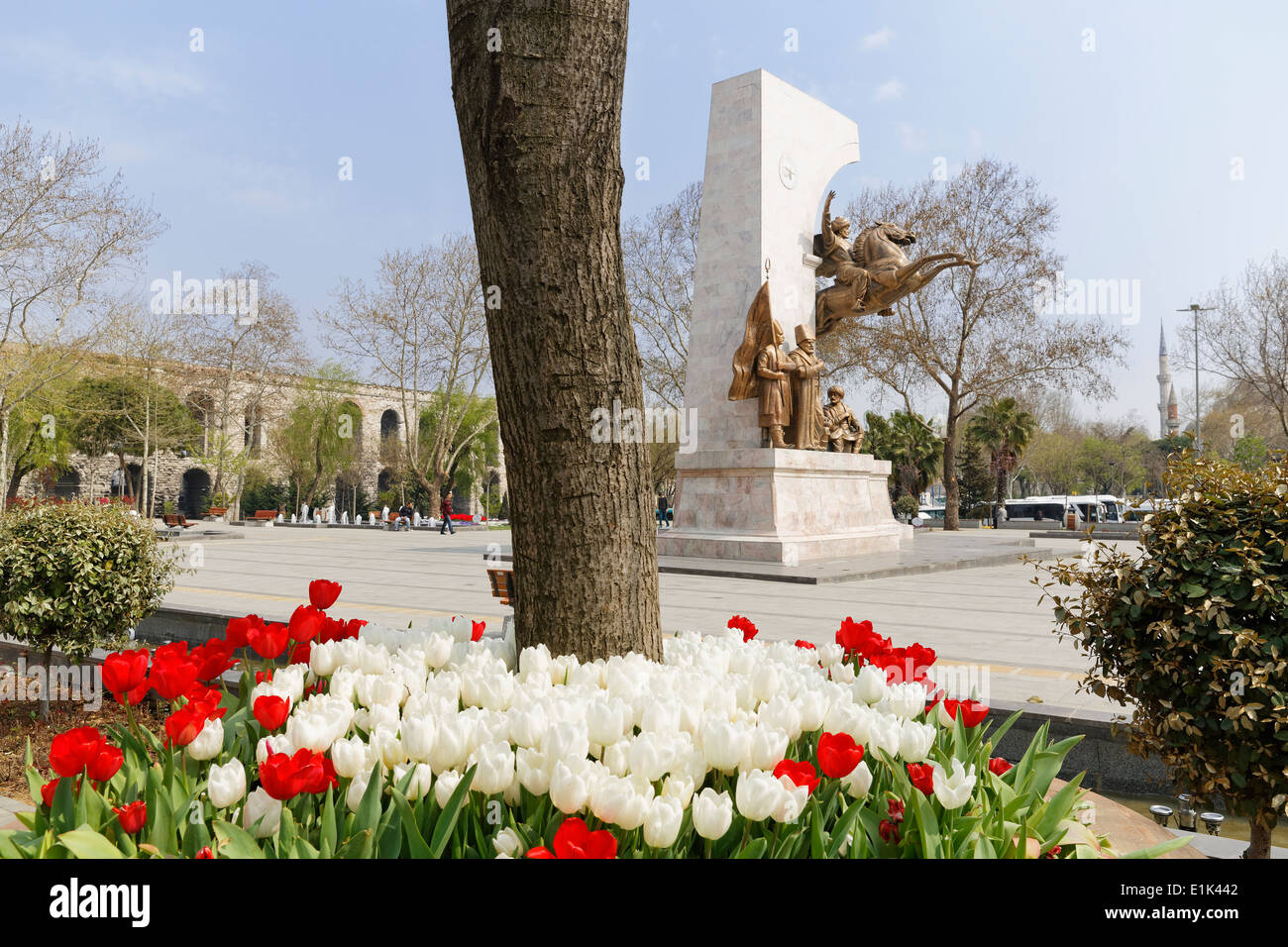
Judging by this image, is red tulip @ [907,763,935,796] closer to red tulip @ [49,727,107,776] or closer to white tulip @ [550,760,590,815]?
white tulip @ [550,760,590,815]

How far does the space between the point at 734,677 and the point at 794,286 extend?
1527 centimetres

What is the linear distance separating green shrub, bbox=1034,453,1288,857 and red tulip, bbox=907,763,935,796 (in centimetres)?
168

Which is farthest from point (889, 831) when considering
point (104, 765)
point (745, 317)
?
point (745, 317)

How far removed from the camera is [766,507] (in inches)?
599

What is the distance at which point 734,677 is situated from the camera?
2.32m

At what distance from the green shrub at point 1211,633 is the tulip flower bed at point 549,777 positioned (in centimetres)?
107

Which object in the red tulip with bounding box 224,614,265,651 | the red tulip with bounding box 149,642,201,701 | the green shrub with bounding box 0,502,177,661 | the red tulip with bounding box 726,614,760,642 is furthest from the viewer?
the green shrub with bounding box 0,502,177,661

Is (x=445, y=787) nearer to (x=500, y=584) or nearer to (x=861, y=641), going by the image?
(x=861, y=641)

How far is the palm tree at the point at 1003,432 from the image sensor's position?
41562mm

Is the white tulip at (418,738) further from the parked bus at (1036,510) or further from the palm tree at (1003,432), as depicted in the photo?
the parked bus at (1036,510)

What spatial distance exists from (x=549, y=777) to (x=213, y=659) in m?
1.31

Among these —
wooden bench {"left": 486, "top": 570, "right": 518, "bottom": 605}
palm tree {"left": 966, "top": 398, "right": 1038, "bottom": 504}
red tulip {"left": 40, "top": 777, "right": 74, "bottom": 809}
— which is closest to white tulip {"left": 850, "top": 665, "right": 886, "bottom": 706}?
red tulip {"left": 40, "top": 777, "right": 74, "bottom": 809}

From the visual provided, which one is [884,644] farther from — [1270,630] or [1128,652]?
[1270,630]

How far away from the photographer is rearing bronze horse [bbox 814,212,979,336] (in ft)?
58.1
